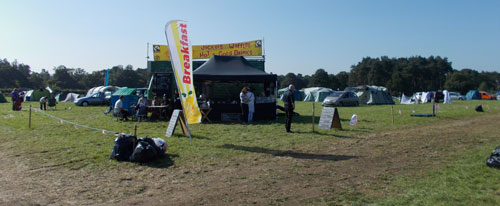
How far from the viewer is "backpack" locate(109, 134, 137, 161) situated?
22.2ft

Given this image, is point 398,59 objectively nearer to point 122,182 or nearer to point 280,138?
point 280,138

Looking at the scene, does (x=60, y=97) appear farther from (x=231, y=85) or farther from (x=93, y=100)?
(x=231, y=85)

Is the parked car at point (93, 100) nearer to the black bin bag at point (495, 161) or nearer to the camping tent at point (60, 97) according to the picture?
the camping tent at point (60, 97)

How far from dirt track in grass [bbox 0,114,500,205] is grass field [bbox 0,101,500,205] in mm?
16

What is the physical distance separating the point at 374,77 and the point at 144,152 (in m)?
70.1

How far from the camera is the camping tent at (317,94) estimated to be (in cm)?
3799

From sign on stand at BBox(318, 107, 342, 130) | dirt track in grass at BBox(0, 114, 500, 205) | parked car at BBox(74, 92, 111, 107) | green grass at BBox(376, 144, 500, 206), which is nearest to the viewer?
green grass at BBox(376, 144, 500, 206)

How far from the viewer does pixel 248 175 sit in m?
5.76

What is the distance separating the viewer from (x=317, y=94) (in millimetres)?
39188

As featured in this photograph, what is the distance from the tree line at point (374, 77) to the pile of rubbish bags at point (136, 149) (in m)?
57.5

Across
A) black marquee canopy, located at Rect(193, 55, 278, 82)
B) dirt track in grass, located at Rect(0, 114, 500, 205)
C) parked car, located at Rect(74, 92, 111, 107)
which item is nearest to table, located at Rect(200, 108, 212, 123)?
black marquee canopy, located at Rect(193, 55, 278, 82)

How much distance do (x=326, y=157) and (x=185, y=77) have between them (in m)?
3.81

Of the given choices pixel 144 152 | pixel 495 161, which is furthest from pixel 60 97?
pixel 495 161

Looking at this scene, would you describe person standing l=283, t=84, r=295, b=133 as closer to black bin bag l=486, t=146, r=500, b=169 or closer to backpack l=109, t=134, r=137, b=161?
backpack l=109, t=134, r=137, b=161
